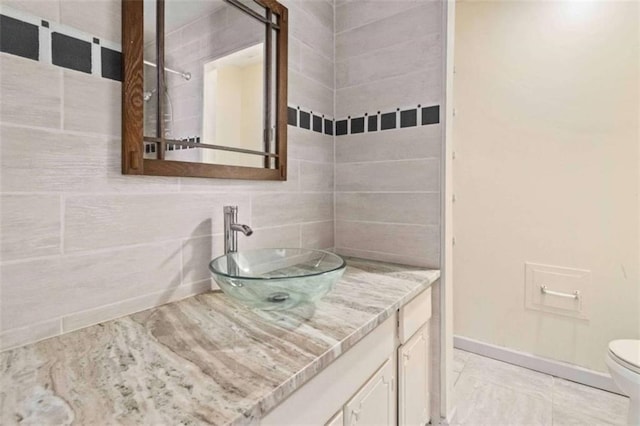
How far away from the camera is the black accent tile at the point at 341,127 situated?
1.64 m

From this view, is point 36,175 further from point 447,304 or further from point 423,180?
point 447,304

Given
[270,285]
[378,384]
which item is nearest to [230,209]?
[270,285]

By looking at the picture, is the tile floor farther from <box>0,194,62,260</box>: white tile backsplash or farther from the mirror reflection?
<box>0,194,62,260</box>: white tile backsplash

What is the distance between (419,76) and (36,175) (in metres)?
1.39

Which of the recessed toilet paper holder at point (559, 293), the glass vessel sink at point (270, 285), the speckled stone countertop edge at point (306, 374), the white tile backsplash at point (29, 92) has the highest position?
the white tile backsplash at point (29, 92)

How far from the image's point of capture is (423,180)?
1411mm

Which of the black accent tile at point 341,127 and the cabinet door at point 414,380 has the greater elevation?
the black accent tile at point 341,127

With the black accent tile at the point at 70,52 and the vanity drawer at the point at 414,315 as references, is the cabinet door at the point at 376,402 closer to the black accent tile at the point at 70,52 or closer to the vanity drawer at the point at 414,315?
the vanity drawer at the point at 414,315

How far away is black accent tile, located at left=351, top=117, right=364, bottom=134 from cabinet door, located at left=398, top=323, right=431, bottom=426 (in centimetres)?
96

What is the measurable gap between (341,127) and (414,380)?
121cm

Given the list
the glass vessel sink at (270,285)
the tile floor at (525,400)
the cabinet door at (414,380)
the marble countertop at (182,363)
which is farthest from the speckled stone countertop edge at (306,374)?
the tile floor at (525,400)

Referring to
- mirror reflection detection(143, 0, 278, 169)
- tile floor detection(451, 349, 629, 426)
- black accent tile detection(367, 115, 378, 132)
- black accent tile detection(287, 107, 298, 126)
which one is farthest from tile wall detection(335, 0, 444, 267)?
tile floor detection(451, 349, 629, 426)

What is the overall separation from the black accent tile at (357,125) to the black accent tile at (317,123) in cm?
17

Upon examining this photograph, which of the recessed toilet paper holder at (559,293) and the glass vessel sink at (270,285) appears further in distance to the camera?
the recessed toilet paper holder at (559,293)
